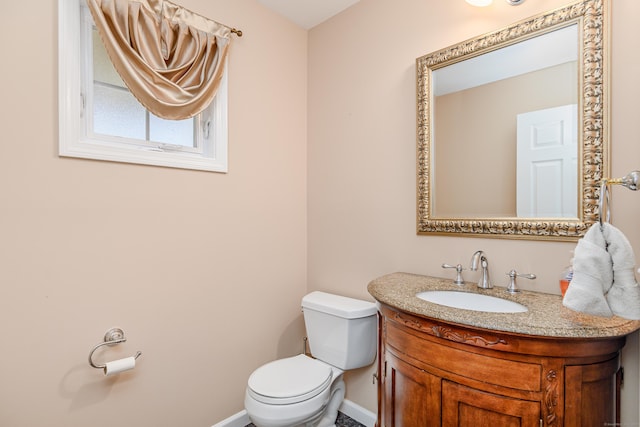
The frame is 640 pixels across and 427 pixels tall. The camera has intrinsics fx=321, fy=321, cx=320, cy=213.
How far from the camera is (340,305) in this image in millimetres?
1860

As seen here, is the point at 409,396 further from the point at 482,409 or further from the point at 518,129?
the point at 518,129

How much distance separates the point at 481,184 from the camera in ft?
5.08

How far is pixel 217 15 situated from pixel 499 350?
215cm

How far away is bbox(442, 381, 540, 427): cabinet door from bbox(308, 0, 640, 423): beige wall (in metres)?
0.47

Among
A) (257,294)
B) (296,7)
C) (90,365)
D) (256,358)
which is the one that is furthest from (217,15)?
(256,358)

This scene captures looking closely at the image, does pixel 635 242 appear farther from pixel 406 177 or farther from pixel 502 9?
pixel 502 9

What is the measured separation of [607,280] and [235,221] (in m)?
1.71

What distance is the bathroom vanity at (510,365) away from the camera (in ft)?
3.10

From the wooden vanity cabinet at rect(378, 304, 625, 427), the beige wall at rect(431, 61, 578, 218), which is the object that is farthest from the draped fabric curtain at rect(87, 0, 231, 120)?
the wooden vanity cabinet at rect(378, 304, 625, 427)

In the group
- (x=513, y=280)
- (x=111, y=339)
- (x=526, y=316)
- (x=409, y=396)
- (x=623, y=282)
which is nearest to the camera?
(x=623, y=282)

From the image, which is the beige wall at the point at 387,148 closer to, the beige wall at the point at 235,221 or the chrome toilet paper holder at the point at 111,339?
the beige wall at the point at 235,221

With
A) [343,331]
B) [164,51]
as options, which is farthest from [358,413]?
[164,51]

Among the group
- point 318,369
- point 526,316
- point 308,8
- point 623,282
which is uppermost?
point 308,8

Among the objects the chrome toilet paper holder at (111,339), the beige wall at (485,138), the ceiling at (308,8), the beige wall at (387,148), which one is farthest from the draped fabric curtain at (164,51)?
the beige wall at (485,138)
